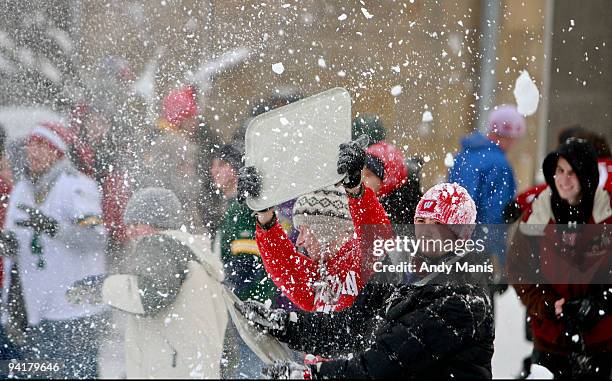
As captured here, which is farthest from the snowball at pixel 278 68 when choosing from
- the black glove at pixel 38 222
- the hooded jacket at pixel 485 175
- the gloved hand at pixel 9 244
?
the gloved hand at pixel 9 244

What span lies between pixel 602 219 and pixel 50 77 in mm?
1727

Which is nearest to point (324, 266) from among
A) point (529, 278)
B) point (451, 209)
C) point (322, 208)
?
point (322, 208)

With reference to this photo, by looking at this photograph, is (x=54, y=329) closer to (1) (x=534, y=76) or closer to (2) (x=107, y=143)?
(2) (x=107, y=143)

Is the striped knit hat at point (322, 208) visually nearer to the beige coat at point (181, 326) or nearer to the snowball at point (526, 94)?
the beige coat at point (181, 326)

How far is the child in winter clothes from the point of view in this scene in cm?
177

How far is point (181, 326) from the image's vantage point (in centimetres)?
189

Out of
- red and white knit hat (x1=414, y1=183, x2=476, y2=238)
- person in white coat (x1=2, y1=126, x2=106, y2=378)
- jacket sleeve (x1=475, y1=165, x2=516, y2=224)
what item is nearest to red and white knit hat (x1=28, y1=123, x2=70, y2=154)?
person in white coat (x1=2, y1=126, x2=106, y2=378)

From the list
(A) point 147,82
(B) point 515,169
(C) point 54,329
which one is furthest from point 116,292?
(B) point 515,169

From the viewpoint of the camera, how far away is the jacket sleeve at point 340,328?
2033mm

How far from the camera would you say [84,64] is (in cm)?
243

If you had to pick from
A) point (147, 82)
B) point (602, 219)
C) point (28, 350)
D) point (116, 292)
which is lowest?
point (28, 350)

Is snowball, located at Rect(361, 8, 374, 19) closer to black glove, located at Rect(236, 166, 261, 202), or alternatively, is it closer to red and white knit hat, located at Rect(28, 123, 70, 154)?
black glove, located at Rect(236, 166, 261, 202)

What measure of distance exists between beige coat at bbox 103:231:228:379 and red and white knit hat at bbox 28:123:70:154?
2.07 feet

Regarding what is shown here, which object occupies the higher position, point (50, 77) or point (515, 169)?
point (50, 77)
